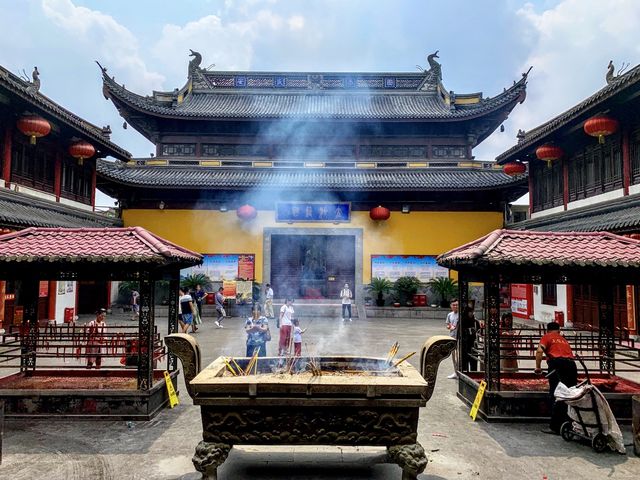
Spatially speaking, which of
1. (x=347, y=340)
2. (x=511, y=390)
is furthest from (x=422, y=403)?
(x=347, y=340)

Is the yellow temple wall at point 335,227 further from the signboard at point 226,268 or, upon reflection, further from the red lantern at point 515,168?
the red lantern at point 515,168

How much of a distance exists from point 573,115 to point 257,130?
45.4ft

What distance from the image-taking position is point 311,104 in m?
23.9

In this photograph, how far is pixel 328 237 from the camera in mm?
19234

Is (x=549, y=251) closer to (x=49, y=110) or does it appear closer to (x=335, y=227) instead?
(x=49, y=110)

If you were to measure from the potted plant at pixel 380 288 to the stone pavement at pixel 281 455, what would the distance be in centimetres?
Result: 1183

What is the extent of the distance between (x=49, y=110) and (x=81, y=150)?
2380mm

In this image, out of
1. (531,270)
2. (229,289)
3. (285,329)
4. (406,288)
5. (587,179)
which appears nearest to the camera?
(531,270)

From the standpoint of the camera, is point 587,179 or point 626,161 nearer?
point 626,161

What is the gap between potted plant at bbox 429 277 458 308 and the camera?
17.6 meters

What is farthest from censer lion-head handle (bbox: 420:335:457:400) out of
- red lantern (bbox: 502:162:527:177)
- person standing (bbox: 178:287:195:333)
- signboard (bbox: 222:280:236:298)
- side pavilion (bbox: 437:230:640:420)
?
red lantern (bbox: 502:162:527:177)

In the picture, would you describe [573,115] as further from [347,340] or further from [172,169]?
[172,169]

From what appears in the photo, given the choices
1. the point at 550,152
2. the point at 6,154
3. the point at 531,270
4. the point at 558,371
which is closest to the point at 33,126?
the point at 6,154

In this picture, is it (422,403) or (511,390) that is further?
(511,390)
